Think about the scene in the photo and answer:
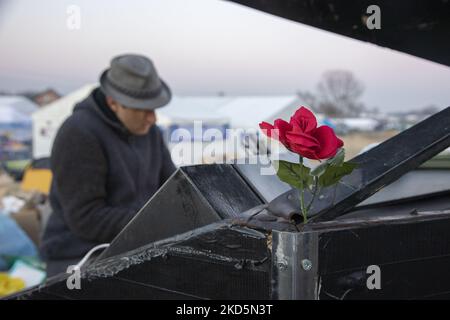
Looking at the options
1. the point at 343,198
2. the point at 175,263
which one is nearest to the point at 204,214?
the point at 175,263

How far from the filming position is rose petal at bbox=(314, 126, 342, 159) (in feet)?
2.50

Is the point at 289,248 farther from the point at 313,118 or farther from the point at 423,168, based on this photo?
the point at 423,168

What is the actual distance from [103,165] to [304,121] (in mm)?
1360

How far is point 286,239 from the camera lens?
0.74 meters

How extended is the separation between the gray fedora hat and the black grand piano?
110 centimetres

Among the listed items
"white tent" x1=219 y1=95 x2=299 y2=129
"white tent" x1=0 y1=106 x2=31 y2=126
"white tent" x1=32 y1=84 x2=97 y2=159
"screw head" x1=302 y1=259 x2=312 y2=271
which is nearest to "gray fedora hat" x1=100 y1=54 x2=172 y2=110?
"screw head" x1=302 y1=259 x2=312 y2=271

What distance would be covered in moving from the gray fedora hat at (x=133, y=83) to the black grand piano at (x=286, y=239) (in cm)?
110

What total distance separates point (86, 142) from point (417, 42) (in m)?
1.21

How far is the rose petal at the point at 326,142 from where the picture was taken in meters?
0.76

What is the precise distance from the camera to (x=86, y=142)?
200 centimetres

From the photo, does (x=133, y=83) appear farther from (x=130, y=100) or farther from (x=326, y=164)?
(x=326, y=164)

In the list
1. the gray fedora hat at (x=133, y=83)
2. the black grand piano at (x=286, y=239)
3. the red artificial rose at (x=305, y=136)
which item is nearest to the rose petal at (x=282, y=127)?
the red artificial rose at (x=305, y=136)

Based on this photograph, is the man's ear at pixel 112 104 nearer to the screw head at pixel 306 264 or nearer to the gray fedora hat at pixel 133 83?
the gray fedora hat at pixel 133 83

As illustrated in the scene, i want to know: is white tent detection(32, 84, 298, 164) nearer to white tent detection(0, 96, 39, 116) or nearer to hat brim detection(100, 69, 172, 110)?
white tent detection(0, 96, 39, 116)
